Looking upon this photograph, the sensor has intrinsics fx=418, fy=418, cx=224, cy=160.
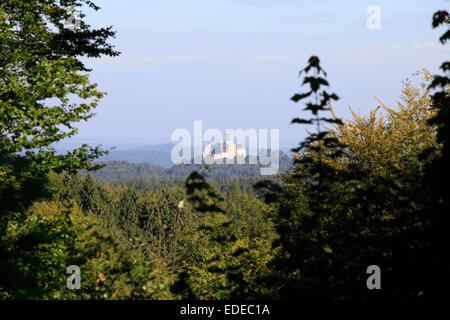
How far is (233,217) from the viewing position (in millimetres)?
12141

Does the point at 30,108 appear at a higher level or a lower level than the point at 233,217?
higher

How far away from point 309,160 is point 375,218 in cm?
171

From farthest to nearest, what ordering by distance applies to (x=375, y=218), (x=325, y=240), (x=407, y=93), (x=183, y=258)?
1. (x=183, y=258)
2. (x=407, y=93)
3. (x=375, y=218)
4. (x=325, y=240)

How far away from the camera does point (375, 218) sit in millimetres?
5824

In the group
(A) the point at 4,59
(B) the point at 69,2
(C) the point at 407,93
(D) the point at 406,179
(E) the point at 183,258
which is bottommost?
(E) the point at 183,258

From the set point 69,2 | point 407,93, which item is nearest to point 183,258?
point 407,93

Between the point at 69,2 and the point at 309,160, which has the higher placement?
the point at 69,2

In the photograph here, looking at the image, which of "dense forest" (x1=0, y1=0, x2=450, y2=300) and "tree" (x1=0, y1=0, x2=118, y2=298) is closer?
"dense forest" (x1=0, y1=0, x2=450, y2=300)

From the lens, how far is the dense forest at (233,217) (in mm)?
4594

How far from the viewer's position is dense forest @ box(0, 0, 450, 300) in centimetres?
459

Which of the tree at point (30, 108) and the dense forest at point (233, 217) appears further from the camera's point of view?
the tree at point (30, 108)
